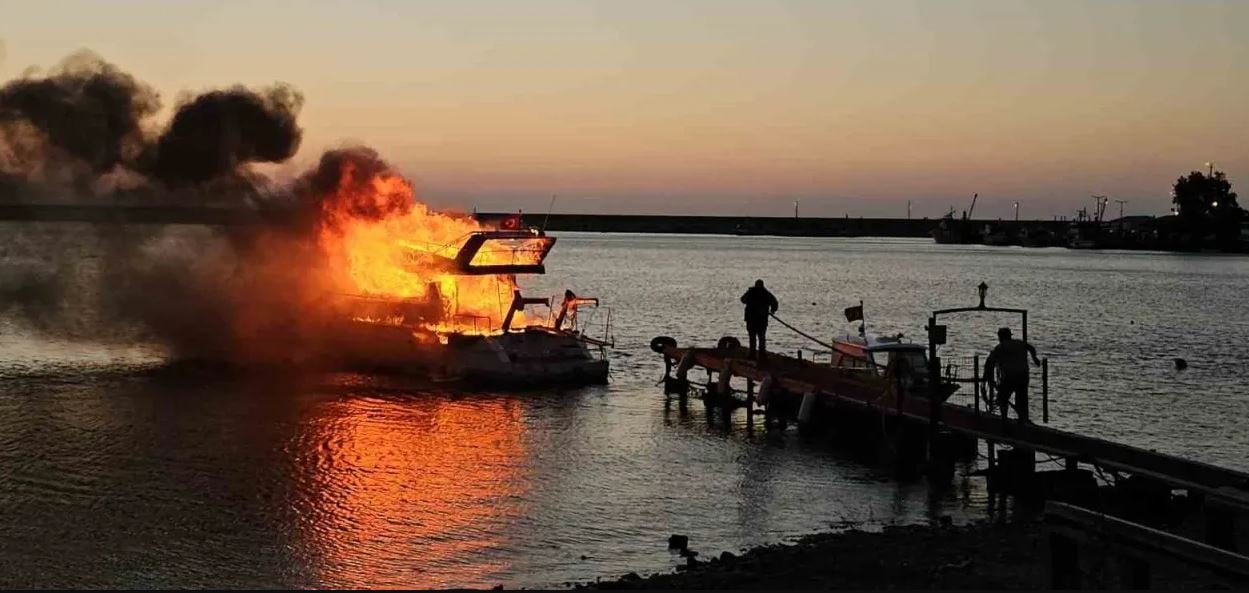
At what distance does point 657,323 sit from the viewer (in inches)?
3095

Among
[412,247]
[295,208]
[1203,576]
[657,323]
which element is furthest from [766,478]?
[657,323]

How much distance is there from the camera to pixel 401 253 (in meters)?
47.2

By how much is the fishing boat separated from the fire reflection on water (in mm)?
2459

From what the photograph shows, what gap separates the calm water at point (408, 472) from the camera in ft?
70.7

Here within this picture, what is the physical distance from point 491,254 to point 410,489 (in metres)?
18.6

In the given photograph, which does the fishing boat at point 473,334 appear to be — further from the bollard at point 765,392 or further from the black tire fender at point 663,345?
the bollard at point 765,392

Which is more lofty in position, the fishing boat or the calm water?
the fishing boat

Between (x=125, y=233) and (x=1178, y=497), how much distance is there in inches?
1576

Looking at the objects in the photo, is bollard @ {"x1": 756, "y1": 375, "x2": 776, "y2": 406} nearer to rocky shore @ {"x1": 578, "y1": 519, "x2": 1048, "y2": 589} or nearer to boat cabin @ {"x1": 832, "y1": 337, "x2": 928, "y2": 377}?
boat cabin @ {"x1": 832, "y1": 337, "x2": 928, "y2": 377}

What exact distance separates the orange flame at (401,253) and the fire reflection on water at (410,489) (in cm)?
529

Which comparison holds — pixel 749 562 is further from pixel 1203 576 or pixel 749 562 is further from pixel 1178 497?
pixel 1178 497

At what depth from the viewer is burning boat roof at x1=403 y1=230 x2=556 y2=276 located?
4462 cm

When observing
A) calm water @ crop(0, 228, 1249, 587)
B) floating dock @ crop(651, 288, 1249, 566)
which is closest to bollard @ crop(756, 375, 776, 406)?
floating dock @ crop(651, 288, 1249, 566)

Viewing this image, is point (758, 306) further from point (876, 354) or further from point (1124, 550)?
point (1124, 550)
